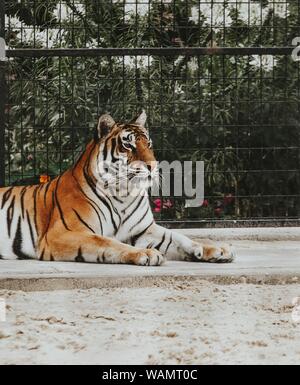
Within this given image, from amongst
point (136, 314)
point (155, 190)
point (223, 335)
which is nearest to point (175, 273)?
point (136, 314)

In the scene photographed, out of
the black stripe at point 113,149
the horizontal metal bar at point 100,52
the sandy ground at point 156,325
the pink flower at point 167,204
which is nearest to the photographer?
the sandy ground at point 156,325

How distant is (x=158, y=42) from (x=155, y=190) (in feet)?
5.18

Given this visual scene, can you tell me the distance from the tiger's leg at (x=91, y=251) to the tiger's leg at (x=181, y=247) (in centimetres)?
33

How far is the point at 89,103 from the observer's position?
722 centimetres

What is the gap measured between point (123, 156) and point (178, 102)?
116cm

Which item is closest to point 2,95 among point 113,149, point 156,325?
point 113,149

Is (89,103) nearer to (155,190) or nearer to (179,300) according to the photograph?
(155,190)

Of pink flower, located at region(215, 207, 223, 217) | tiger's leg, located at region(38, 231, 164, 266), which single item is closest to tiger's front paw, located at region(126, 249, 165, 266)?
tiger's leg, located at region(38, 231, 164, 266)

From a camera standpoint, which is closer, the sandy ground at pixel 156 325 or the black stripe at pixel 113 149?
the sandy ground at pixel 156 325

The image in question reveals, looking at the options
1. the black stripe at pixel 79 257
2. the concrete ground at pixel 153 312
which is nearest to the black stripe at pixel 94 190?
the black stripe at pixel 79 257

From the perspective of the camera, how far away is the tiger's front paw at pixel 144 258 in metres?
4.83

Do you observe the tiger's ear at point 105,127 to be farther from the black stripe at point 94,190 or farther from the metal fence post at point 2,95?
the metal fence post at point 2,95

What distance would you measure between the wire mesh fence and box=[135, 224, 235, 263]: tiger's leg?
95cm

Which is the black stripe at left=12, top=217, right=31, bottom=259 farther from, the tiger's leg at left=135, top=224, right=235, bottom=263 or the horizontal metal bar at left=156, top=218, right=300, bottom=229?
the horizontal metal bar at left=156, top=218, right=300, bottom=229
